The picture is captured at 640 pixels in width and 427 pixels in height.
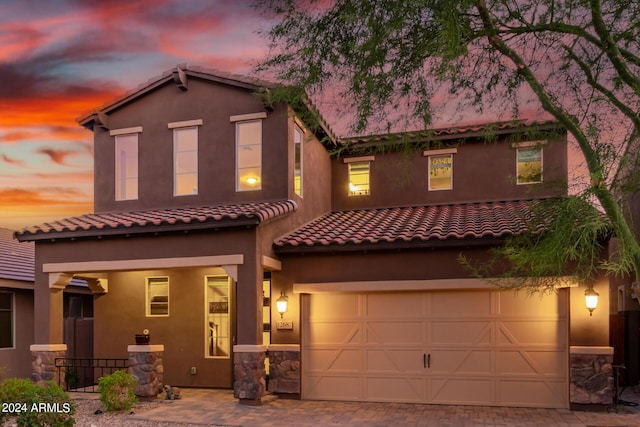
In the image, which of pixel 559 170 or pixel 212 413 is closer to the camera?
pixel 212 413

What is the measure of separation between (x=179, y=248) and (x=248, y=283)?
1796mm

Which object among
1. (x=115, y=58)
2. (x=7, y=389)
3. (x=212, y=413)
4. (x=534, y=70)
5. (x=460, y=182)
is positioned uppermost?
(x=115, y=58)

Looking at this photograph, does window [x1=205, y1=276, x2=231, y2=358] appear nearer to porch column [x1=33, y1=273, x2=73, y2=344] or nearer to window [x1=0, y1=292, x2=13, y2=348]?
porch column [x1=33, y1=273, x2=73, y2=344]

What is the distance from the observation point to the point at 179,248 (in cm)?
1195

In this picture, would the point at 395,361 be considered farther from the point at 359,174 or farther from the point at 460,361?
the point at 359,174

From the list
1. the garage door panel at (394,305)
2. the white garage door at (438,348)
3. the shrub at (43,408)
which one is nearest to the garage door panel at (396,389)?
the white garage door at (438,348)

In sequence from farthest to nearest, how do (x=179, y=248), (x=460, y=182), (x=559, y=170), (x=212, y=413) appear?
1. (x=460, y=182)
2. (x=559, y=170)
3. (x=179, y=248)
4. (x=212, y=413)

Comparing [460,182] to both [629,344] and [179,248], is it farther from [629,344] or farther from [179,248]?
[179,248]

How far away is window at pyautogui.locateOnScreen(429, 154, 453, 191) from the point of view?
15977 millimetres

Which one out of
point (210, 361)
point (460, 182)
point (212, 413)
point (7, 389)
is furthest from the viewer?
point (460, 182)

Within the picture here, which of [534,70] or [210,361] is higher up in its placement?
[534,70]

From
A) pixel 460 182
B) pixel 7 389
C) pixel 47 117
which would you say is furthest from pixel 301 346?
pixel 47 117

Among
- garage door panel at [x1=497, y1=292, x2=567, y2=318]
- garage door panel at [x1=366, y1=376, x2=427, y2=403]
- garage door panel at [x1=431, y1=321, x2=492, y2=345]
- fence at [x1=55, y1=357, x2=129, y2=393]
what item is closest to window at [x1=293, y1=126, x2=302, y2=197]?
garage door panel at [x1=431, y1=321, x2=492, y2=345]

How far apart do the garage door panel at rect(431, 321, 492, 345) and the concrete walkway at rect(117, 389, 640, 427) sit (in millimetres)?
1288
